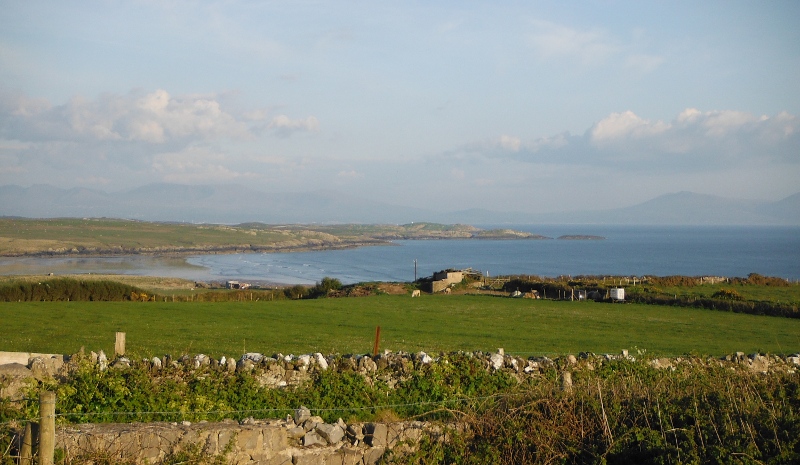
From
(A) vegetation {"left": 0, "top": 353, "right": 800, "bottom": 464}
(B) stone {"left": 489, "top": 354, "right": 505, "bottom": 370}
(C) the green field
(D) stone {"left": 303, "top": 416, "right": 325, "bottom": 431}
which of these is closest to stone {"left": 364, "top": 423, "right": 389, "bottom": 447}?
(A) vegetation {"left": 0, "top": 353, "right": 800, "bottom": 464}

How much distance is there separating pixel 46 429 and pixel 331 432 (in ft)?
11.9

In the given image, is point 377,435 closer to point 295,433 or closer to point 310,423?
point 310,423

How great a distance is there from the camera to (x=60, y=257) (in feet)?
424

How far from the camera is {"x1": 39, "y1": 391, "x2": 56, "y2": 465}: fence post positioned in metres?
7.56

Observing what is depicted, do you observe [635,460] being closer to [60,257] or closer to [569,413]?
[569,413]

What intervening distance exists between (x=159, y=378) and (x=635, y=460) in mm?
8588

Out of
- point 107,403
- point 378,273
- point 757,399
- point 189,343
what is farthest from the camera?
point 378,273

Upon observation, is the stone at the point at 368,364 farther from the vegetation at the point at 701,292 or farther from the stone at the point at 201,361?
the vegetation at the point at 701,292

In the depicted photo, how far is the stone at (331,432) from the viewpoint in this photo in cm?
921

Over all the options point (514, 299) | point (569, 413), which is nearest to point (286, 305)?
point (514, 299)

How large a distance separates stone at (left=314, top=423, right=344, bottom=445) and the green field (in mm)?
6197

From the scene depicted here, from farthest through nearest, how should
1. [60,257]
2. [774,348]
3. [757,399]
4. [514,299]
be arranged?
1. [60,257]
2. [514,299]
3. [774,348]
4. [757,399]

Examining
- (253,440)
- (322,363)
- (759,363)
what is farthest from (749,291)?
(253,440)

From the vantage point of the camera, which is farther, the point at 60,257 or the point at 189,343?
the point at 60,257
